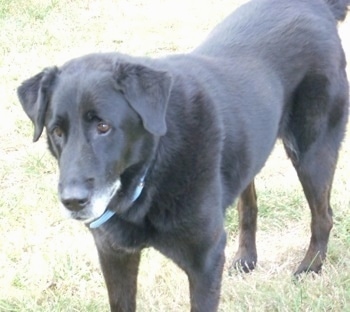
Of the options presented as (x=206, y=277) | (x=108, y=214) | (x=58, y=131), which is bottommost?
(x=206, y=277)

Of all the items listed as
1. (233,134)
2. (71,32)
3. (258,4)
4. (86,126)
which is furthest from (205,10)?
(86,126)

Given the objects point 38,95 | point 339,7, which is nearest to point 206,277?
point 38,95

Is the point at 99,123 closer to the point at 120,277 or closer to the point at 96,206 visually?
the point at 96,206

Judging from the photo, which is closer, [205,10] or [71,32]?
[71,32]

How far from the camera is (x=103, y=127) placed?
275 centimetres

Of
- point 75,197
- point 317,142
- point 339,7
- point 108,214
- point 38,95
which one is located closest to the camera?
point 75,197

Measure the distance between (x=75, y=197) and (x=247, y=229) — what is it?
1662 mm

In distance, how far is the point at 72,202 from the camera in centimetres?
268

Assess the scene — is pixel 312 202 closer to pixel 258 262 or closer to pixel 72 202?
pixel 258 262

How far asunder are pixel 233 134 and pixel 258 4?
0.86m

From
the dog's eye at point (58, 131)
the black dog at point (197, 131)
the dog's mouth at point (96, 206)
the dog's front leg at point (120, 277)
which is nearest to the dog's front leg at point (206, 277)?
the black dog at point (197, 131)

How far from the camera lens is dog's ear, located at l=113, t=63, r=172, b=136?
8.97ft

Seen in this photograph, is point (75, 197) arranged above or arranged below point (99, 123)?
below

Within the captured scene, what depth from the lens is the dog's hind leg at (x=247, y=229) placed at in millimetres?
4109
